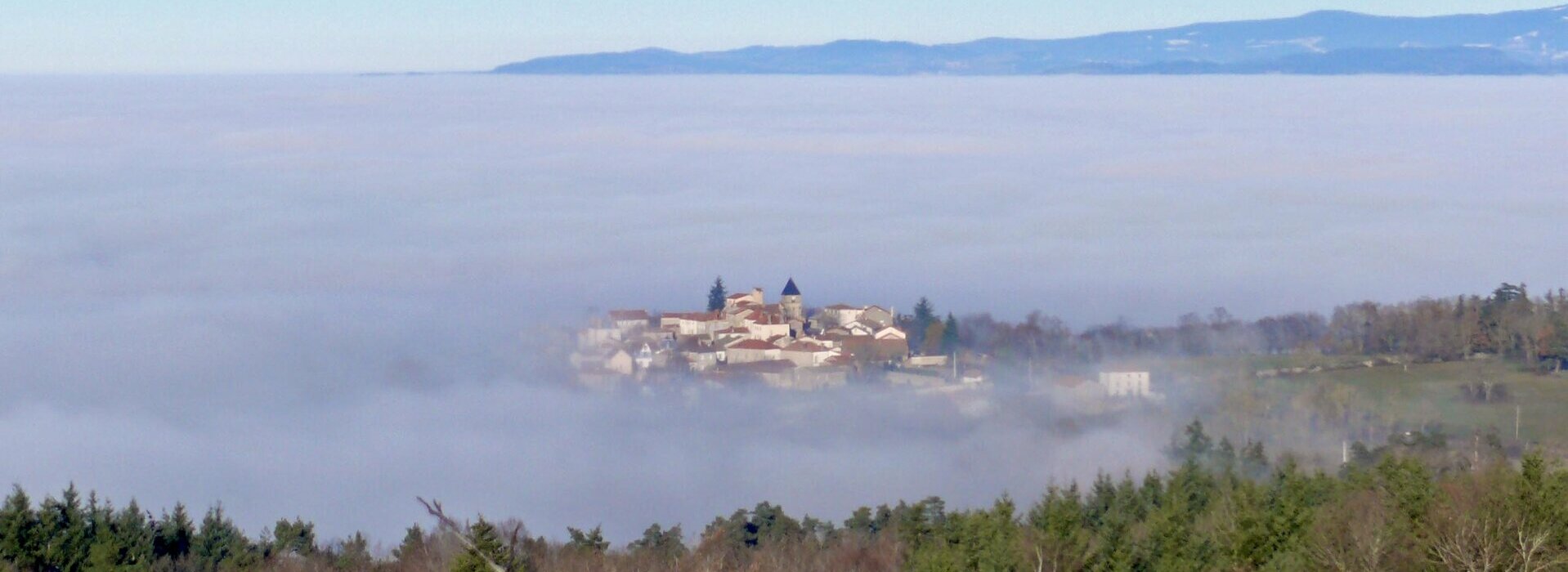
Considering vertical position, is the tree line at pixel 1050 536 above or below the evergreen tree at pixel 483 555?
below

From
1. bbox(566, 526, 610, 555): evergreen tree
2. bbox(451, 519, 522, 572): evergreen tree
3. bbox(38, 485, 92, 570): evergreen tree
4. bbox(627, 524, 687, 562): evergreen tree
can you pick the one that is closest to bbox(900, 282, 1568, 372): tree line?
bbox(627, 524, 687, 562): evergreen tree

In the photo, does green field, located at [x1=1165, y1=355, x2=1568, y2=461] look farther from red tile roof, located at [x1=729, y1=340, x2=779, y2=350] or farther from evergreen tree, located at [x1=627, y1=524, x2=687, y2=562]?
evergreen tree, located at [x1=627, y1=524, x2=687, y2=562]

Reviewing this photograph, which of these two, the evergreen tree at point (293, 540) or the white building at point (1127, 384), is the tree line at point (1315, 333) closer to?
the white building at point (1127, 384)

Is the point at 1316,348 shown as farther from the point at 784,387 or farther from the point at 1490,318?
the point at 784,387

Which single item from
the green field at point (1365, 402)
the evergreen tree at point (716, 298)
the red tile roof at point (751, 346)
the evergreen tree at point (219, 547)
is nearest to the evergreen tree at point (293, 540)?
the evergreen tree at point (219, 547)

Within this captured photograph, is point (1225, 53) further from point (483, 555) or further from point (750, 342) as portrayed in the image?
point (483, 555)
